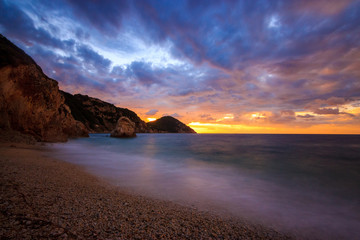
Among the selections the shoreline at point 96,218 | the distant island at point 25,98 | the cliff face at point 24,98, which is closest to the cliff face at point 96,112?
the distant island at point 25,98

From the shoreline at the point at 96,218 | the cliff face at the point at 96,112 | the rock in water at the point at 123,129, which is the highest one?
the cliff face at the point at 96,112

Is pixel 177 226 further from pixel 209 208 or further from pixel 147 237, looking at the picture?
pixel 209 208

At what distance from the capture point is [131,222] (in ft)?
10.2

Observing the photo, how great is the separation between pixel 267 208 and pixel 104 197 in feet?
15.8

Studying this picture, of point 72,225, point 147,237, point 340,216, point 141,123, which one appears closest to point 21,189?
point 72,225

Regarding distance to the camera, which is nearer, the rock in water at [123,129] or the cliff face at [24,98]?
the cliff face at [24,98]

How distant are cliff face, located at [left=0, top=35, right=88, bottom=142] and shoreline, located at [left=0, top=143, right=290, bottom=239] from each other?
1530 cm

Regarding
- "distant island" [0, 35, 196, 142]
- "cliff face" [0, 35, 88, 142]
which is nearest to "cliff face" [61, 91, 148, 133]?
"distant island" [0, 35, 196, 142]

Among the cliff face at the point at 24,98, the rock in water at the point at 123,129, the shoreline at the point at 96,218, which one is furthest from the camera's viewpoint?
the rock in water at the point at 123,129

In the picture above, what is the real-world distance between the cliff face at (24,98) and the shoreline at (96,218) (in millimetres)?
15305

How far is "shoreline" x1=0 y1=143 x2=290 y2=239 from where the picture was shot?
2.46 m

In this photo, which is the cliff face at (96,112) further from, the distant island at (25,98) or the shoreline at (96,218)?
the shoreline at (96,218)

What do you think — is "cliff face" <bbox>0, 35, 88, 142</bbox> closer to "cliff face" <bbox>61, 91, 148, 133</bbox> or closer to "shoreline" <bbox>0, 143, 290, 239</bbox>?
"shoreline" <bbox>0, 143, 290, 239</bbox>

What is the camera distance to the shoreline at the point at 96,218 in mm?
2457
